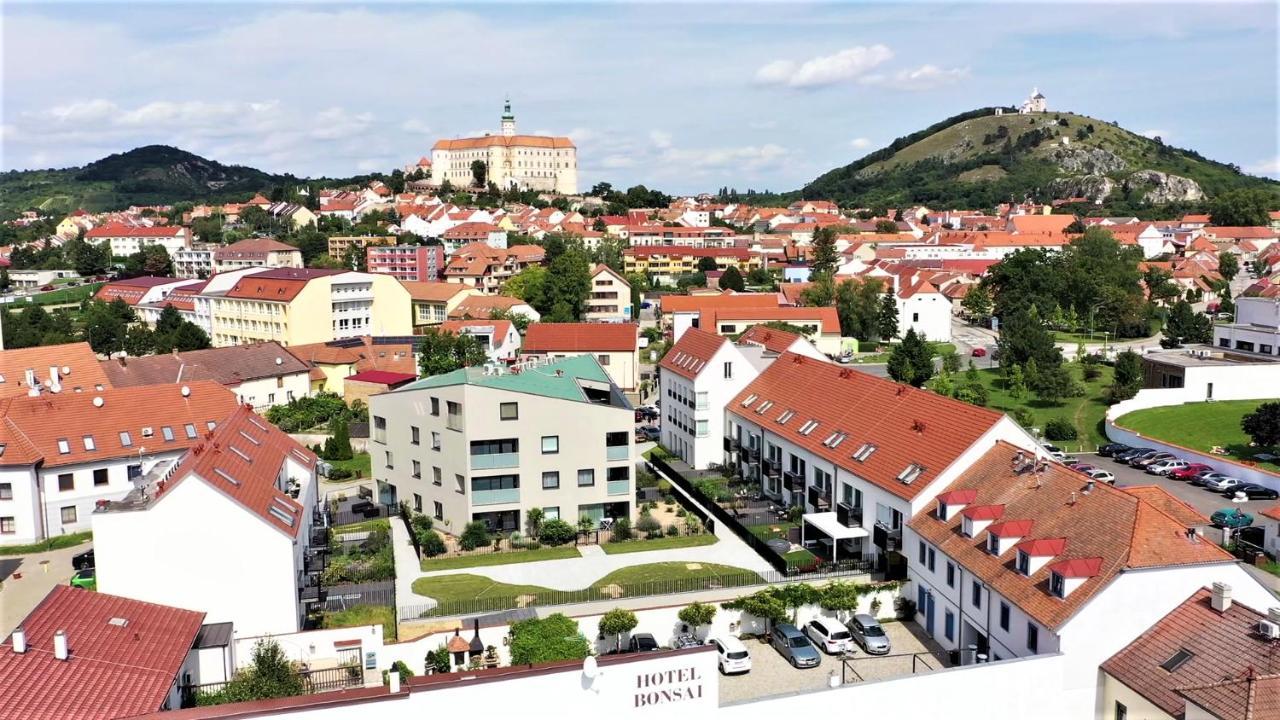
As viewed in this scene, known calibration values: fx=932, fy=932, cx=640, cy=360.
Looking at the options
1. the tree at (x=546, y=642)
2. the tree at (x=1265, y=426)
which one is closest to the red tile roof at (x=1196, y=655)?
the tree at (x=546, y=642)

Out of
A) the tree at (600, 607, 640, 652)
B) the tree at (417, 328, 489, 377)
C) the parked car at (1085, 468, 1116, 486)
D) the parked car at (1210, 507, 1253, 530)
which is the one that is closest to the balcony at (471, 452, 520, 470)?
the tree at (600, 607, 640, 652)

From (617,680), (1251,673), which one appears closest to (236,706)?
(617,680)

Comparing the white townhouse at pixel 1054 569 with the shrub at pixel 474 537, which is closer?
the white townhouse at pixel 1054 569

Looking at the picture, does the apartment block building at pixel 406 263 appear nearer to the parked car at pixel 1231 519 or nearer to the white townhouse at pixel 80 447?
the white townhouse at pixel 80 447

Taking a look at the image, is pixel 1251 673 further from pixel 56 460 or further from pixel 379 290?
pixel 379 290

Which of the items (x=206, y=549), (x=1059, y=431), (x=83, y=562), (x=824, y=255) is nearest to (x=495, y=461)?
(x=206, y=549)

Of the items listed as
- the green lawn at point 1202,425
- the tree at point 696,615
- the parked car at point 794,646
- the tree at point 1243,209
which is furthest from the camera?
the tree at point 1243,209

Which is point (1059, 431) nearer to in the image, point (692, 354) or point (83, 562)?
point (692, 354)
